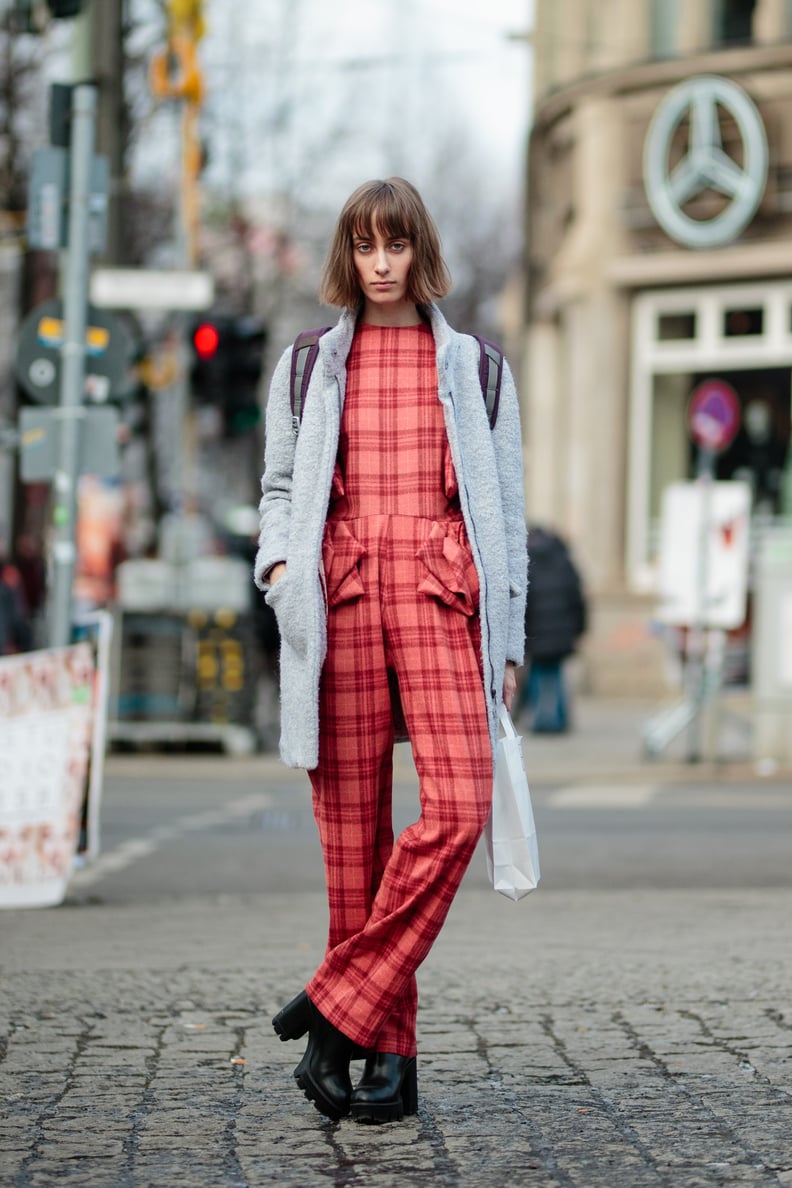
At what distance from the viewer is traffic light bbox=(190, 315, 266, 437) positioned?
18.2 metres

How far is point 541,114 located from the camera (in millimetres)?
24781

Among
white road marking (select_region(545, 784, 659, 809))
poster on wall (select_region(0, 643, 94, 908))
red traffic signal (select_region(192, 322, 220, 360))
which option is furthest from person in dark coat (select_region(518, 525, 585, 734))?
poster on wall (select_region(0, 643, 94, 908))

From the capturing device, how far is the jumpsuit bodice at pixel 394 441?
424 centimetres

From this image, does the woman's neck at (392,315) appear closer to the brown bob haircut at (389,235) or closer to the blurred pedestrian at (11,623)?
the brown bob haircut at (389,235)

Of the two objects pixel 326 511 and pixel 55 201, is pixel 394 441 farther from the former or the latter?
pixel 55 201

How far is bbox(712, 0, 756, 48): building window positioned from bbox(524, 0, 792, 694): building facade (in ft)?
0.06

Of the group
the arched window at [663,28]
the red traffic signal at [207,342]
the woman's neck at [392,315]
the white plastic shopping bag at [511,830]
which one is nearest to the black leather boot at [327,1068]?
the white plastic shopping bag at [511,830]

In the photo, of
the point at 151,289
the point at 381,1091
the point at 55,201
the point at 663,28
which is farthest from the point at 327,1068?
the point at 663,28

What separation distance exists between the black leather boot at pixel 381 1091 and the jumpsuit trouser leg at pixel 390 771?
3 centimetres

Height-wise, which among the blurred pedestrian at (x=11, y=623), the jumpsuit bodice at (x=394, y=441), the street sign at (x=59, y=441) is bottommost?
the blurred pedestrian at (x=11, y=623)

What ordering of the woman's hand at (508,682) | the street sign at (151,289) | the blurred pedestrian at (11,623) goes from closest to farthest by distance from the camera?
the woman's hand at (508,682), the street sign at (151,289), the blurred pedestrian at (11,623)

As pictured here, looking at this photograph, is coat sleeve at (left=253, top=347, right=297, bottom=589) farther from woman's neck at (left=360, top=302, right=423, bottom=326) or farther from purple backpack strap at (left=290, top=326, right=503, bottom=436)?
woman's neck at (left=360, top=302, right=423, bottom=326)

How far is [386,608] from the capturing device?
13.7 feet

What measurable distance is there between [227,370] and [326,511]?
1425cm
